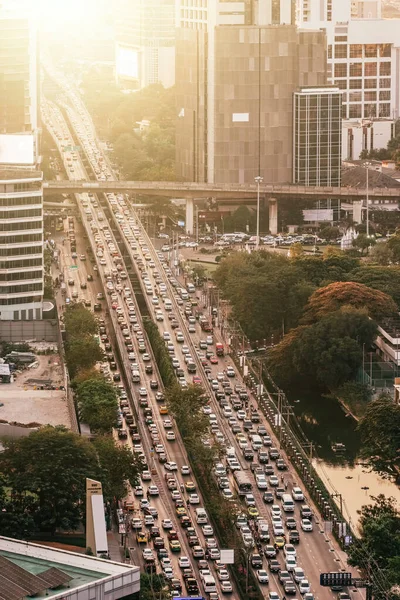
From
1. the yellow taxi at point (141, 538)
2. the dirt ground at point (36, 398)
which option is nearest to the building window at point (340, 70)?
the dirt ground at point (36, 398)

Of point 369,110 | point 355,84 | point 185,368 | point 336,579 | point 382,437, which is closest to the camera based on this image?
point 336,579

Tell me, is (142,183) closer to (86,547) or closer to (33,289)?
(33,289)

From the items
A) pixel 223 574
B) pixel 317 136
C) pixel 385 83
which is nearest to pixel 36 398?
pixel 223 574

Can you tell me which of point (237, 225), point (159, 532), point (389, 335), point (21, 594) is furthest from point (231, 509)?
point (237, 225)

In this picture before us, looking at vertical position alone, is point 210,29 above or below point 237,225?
above

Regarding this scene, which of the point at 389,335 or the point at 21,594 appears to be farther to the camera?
the point at 389,335

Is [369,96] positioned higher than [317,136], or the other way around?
[369,96]

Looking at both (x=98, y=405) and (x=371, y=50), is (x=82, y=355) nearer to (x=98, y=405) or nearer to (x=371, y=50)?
(x=98, y=405)

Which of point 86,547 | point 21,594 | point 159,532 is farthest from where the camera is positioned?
point 159,532
